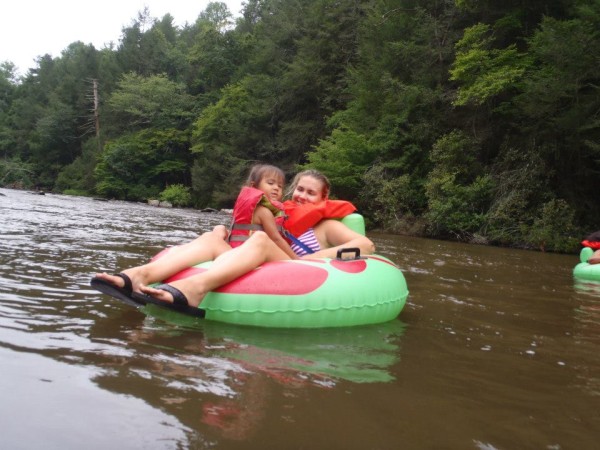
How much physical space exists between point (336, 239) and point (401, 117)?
1366 cm

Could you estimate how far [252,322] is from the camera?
291cm

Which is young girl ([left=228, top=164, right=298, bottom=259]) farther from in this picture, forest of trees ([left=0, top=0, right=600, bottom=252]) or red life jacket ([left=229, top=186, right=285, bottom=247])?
forest of trees ([left=0, top=0, right=600, bottom=252])

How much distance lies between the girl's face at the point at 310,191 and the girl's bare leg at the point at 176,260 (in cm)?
66

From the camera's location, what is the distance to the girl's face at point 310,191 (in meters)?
3.92

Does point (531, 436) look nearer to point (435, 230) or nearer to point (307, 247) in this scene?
point (307, 247)

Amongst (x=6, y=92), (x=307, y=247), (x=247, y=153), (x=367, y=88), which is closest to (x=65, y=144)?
(x=6, y=92)

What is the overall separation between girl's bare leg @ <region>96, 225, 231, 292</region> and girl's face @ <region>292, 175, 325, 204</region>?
664 mm

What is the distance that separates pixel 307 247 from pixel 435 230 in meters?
Result: 10.4

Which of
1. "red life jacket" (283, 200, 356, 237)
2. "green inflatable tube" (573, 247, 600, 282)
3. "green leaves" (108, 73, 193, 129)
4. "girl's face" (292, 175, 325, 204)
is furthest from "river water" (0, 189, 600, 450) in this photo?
"green leaves" (108, 73, 193, 129)

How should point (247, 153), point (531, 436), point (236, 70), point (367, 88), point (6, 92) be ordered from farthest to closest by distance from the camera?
point (6, 92)
point (236, 70)
point (247, 153)
point (367, 88)
point (531, 436)

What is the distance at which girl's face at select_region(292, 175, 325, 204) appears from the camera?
12.9 feet

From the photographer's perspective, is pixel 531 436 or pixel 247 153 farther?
pixel 247 153

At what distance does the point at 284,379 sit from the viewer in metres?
2.04

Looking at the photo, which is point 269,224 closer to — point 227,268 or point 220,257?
point 220,257
